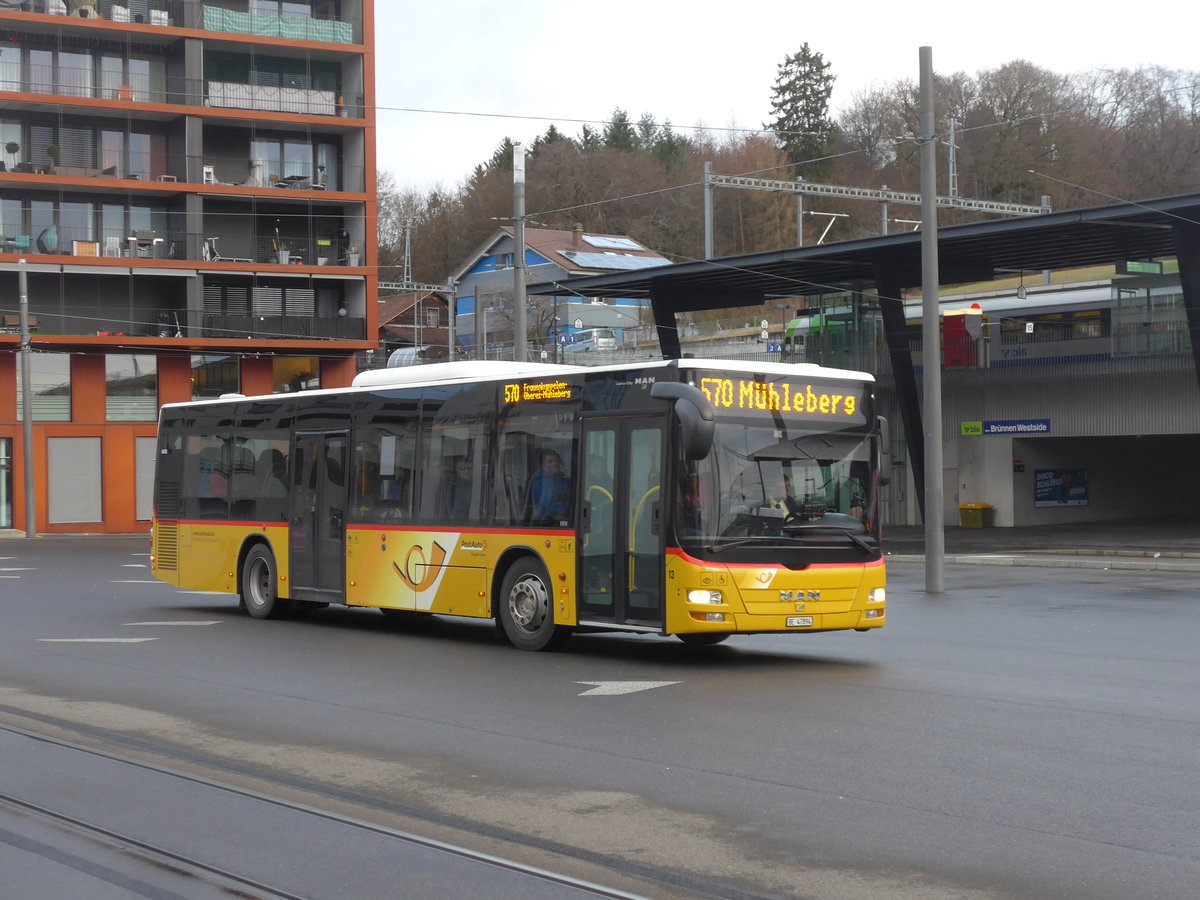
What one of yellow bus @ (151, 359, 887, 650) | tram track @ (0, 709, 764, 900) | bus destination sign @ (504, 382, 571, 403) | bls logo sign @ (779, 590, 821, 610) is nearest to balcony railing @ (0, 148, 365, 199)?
yellow bus @ (151, 359, 887, 650)

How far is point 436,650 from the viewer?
15703 millimetres

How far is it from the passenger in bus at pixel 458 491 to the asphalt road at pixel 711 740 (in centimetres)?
149

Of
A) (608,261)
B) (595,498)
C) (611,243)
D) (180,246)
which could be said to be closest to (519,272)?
(595,498)

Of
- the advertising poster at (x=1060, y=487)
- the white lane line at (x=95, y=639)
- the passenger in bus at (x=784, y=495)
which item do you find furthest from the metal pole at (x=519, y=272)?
the advertising poster at (x=1060, y=487)

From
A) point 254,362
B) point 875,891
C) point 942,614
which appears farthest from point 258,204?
point 875,891

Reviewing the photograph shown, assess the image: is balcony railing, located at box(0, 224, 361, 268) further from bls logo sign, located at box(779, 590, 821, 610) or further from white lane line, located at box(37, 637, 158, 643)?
bls logo sign, located at box(779, 590, 821, 610)

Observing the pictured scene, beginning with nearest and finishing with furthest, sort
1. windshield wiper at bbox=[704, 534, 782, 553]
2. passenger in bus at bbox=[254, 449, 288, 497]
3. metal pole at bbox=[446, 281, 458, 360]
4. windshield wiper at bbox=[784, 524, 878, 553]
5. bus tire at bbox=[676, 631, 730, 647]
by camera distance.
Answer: windshield wiper at bbox=[704, 534, 782, 553] < windshield wiper at bbox=[784, 524, 878, 553] < bus tire at bbox=[676, 631, 730, 647] < passenger in bus at bbox=[254, 449, 288, 497] < metal pole at bbox=[446, 281, 458, 360]

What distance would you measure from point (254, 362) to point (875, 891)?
5250 cm

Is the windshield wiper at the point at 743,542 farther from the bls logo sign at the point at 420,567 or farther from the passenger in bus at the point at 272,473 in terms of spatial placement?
the passenger in bus at the point at 272,473

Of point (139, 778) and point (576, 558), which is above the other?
point (576, 558)

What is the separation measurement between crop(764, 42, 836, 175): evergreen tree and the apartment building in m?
40.5

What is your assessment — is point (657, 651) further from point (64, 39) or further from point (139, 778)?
point (64, 39)

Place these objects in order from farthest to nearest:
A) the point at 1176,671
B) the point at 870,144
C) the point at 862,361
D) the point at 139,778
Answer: the point at 870,144 → the point at 862,361 → the point at 1176,671 → the point at 139,778

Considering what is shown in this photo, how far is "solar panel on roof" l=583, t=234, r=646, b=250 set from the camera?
85125 millimetres
